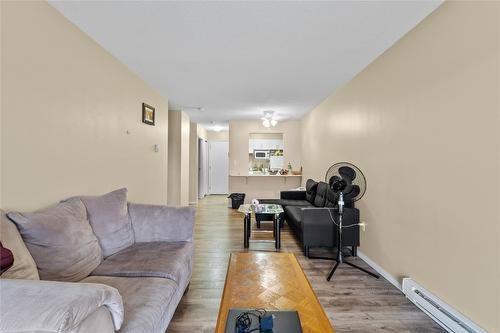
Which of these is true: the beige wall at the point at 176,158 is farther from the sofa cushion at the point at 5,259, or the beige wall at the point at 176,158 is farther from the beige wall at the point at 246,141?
the sofa cushion at the point at 5,259

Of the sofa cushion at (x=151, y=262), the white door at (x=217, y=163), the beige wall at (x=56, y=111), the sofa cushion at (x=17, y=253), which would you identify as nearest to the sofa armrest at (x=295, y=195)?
the beige wall at (x=56, y=111)

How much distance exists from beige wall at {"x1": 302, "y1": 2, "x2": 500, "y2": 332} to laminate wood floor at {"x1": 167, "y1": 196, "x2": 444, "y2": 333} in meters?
0.26

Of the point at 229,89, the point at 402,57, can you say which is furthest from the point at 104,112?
the point at 402,57

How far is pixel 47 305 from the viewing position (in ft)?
2.69

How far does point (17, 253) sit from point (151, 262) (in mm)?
732

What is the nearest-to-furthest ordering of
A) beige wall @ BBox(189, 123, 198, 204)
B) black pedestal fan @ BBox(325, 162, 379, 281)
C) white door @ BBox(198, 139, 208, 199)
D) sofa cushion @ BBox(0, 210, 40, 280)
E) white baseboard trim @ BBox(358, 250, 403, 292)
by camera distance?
sofa cushion @ BBox(0, 210, 40, 280), white baseboard trim @ BBox(358, 250, 403, 292), black pedestal fan @ BBox(325, 162, 379, 281), beige wall @ BBox(189, 123, 198, 204), white door @ BBox(198, 139, 208, 199)

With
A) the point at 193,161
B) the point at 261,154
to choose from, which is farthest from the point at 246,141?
the point at 193,161

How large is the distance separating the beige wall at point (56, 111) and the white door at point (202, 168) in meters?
4.86

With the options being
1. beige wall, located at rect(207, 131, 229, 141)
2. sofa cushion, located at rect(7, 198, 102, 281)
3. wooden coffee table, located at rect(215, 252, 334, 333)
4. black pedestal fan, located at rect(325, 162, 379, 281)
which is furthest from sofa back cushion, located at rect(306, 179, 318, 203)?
beige wall, located at rect(207, 131, 229, 141)

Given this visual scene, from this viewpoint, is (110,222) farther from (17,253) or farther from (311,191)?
(311,191)

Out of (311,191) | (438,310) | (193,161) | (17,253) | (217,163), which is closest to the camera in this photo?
(17,253)

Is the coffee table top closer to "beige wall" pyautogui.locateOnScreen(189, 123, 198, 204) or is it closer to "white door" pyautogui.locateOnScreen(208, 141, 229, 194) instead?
"beige wall" pyautogui.locateOnScreen(189, 123, 198, 204)

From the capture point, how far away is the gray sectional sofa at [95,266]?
0.83m

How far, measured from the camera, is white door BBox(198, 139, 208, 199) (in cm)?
796
